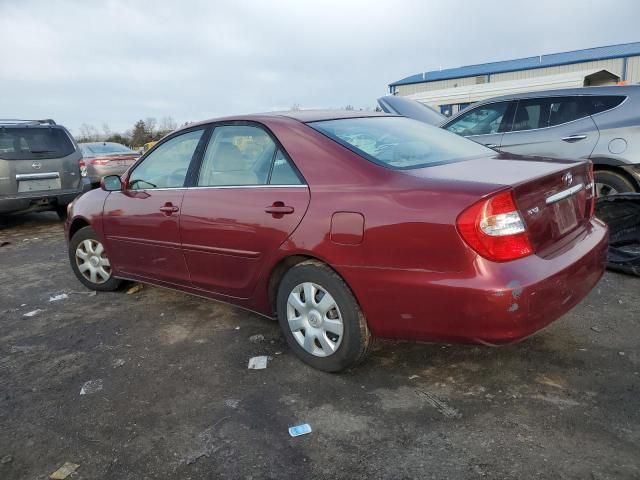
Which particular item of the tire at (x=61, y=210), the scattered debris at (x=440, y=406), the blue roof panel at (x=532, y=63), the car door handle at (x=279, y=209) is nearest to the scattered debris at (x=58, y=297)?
the car door handle at (x=279, y=209)

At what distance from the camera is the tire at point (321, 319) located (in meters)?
2.84

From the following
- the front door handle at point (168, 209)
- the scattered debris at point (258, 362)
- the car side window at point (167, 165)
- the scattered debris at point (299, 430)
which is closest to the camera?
the scattered debris at point (299, 430)

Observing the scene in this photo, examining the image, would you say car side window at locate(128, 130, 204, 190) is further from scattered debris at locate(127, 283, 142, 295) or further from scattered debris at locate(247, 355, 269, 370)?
scattered debris at locate(247, 355, 269, 370)

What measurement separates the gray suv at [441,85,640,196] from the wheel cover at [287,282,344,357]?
418 centimetres

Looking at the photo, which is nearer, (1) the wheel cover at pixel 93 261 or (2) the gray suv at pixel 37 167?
(1) the wheel cover at pixel 93 261

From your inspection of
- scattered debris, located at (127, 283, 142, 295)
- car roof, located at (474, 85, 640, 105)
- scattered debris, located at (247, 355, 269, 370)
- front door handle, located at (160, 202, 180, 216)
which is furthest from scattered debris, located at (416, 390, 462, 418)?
car roof, located at (474, 85, 640, 105)

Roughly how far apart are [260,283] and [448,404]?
4.39 ft

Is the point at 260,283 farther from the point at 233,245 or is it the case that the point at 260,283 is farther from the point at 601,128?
the point at 601,128

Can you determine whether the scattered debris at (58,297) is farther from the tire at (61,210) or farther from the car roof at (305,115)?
the tire at (61,210)

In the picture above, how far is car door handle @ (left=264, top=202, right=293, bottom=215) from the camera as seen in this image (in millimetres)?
3021

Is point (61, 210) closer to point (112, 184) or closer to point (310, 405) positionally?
point (112, 184)

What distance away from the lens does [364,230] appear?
2.67 m

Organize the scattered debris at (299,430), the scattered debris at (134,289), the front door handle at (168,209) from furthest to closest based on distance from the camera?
1. the scattered debris at (134,289)
2. the front door handle at (168,209)
3. the scattered debris at (299,430)

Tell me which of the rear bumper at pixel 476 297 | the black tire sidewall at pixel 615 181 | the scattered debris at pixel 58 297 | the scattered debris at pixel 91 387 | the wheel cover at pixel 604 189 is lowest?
the scattered debris at pixel 91 387
